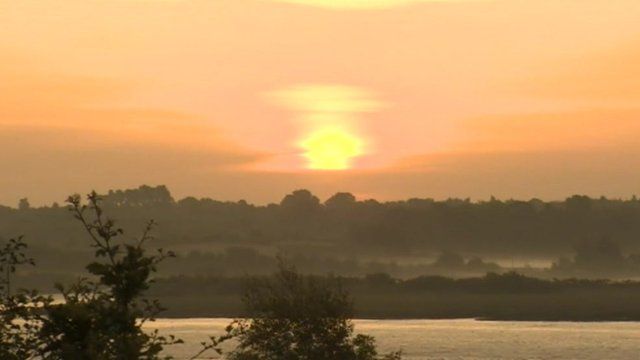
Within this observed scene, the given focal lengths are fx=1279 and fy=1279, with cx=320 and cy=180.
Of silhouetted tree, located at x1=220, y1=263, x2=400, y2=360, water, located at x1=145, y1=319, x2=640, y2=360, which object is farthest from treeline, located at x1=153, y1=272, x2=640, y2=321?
silhouetted tree, located at x1=220, y1=263, x2=400, y2=360

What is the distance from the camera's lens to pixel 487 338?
110188 millimetres

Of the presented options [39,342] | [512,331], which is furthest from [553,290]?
[39,342]

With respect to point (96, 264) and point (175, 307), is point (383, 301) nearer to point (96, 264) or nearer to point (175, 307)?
point (175, 307)

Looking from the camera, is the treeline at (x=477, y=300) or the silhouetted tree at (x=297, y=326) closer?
the silhouetted tree at (x=297, y=326)

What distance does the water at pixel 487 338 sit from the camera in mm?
93562

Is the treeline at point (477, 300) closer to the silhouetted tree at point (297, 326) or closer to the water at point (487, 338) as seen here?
the water at point (487, 338)

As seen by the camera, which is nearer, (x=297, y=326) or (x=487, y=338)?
(x=297, y=326)

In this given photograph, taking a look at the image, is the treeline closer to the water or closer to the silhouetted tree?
the water

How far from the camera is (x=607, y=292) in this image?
504ft

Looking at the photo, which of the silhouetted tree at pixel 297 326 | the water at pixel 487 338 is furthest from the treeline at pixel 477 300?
the silhouetted tree at pixel 297 326

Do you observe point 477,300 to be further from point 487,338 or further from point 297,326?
point 297,326

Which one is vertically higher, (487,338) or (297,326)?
(487,338)

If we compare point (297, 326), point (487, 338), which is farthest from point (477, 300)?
point (297, 326)

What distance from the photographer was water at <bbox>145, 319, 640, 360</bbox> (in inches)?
3684
